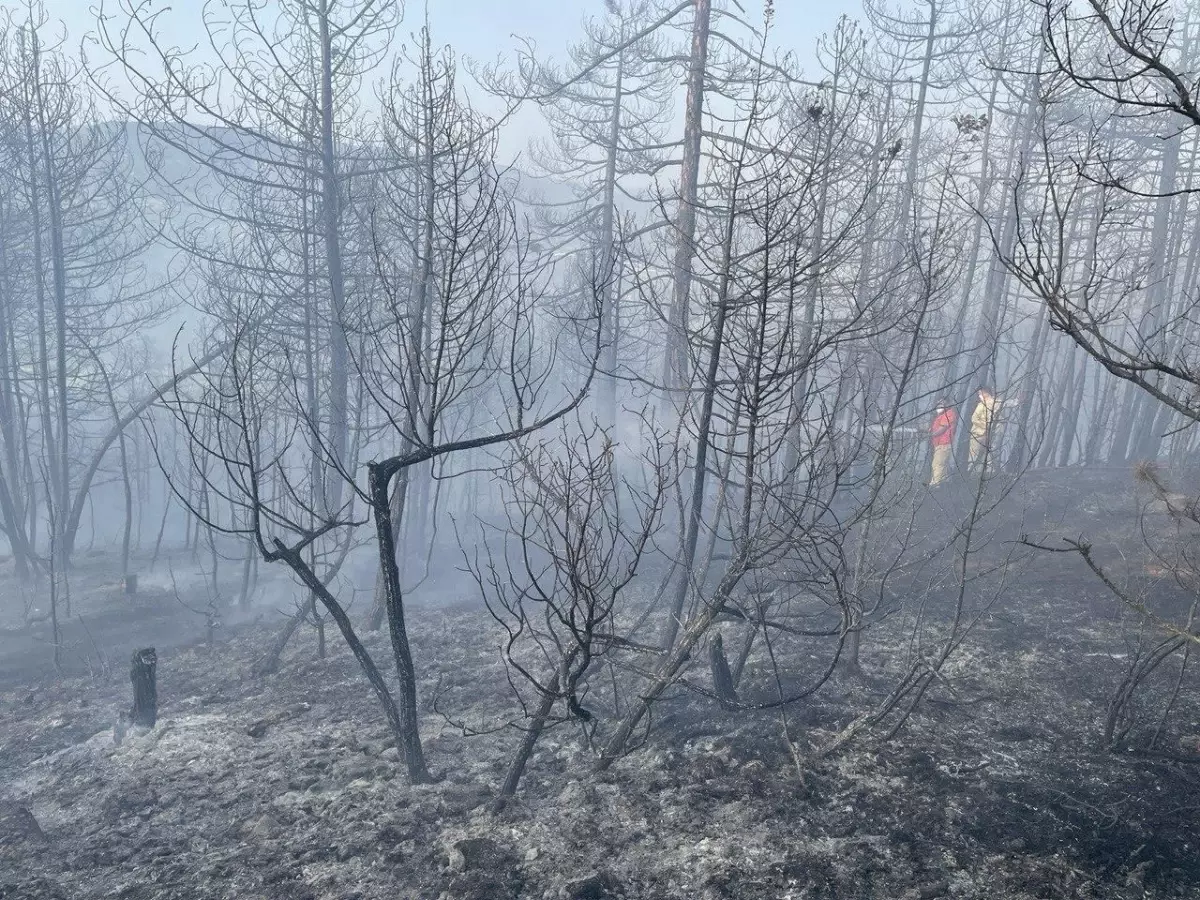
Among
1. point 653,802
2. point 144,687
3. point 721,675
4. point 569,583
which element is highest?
point 569,583

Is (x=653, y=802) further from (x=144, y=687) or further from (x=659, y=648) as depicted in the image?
(x=144, y=687)

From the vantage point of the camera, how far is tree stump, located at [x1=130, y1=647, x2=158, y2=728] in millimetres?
7496

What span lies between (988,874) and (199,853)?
A: 5.29 m

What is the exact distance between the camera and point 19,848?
5.76m

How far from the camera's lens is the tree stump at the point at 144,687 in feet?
24.6

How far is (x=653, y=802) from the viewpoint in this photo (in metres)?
5.60

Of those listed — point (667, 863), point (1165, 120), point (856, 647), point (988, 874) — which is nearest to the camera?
point (988, 874)

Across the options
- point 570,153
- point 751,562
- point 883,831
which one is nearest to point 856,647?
point 883,831

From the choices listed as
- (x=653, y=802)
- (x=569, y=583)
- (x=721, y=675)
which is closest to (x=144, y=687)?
(x=569, y=583)

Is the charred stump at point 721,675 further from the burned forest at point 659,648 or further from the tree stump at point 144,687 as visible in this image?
the tree stump at point 144,687

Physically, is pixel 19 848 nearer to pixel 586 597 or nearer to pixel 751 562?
pixel 586 597

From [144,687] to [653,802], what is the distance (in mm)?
5310

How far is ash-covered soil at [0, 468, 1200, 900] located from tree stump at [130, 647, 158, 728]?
0.70 ft

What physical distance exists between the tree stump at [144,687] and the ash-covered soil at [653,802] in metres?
0.21
